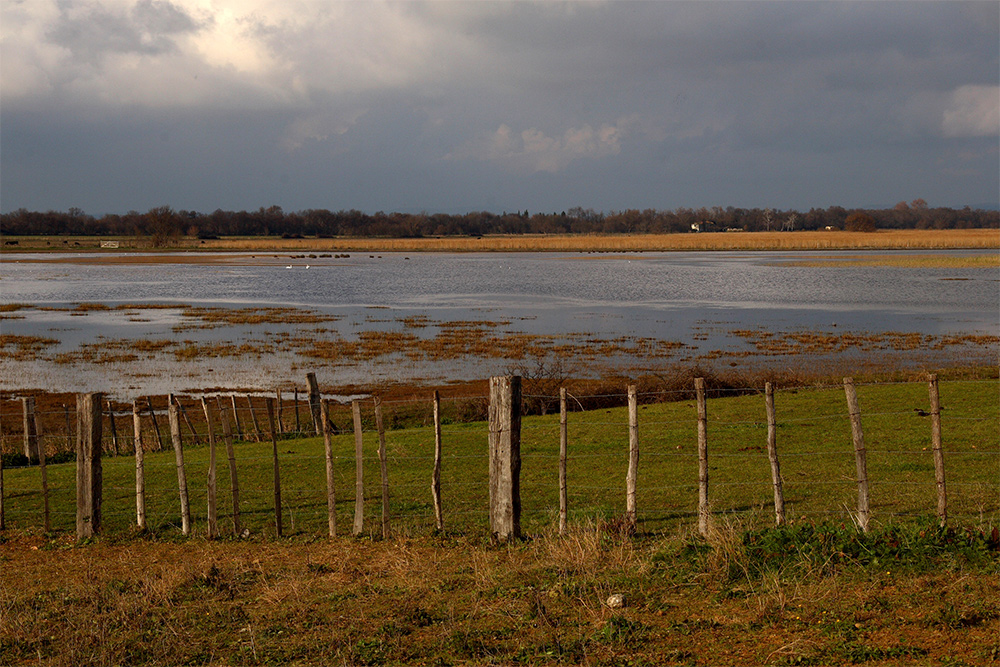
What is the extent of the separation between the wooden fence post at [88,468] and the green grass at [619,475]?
62 cm

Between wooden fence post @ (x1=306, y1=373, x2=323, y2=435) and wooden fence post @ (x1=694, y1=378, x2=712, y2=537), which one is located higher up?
wooden fence post @ (x1=694, y1=378, x2=712, y2=537)

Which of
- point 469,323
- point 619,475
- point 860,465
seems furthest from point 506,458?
point 469,323

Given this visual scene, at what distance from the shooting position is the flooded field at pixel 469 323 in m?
37.3

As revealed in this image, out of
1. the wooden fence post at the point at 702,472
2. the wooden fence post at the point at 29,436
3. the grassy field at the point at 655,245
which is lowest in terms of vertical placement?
the wooden fence post at the point at 29,436

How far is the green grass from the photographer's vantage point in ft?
40.6

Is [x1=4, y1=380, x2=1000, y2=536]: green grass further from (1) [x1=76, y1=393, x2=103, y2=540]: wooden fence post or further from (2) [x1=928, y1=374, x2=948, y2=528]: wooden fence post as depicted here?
(1) [x1=76, y1=393, x2=103, y2=540]: wooden fence post

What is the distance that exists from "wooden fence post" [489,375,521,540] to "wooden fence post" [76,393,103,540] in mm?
6507

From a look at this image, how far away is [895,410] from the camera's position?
19.5m

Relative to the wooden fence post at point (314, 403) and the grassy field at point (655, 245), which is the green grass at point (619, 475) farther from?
the grassy field at point (655, 245)

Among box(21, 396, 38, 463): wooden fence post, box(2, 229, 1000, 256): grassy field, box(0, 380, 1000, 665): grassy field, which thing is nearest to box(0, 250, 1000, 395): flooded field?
box(21, 396, 38, 463): wooden fence post

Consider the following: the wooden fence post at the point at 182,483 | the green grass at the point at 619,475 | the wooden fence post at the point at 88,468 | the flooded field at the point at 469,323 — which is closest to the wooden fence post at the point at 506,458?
the green grass at the point at 619,475

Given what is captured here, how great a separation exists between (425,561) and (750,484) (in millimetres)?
6232

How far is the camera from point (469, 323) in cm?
5369

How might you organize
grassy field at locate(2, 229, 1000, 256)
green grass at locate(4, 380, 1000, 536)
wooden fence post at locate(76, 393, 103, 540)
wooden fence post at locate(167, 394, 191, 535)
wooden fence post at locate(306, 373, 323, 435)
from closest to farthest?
green grass at locate(4, 380, 1000, 536), wooden fence post at locate(167, 394, 191, 535), wooden fence post at locate(76, 393, 103, 540), wooden fence post at locate(306, 373, 323, 435), grassy field at locate(2, 229, 1000, 256)
